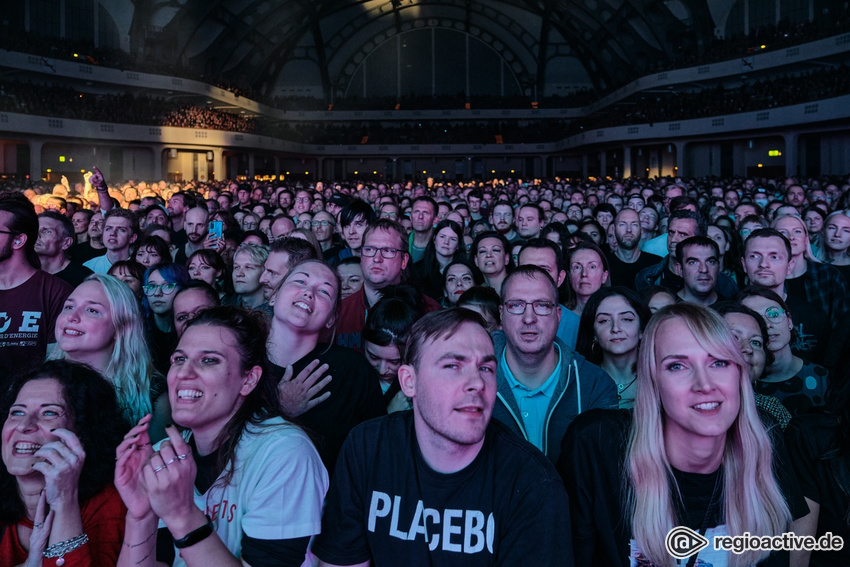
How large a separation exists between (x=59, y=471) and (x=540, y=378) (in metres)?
2.22

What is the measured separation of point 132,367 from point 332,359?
43.0 inches

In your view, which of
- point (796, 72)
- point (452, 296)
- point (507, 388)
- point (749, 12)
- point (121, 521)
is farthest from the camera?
point (749, 12)

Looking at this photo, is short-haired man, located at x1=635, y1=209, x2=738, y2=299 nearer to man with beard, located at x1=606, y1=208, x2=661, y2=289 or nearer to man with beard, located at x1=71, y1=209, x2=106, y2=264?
man with beard, located at x1=606, y1=208, x2=661, y2=289

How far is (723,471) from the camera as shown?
260cm

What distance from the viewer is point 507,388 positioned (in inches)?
137

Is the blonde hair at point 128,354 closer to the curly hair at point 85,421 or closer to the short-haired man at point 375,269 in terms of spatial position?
the curly hair at point 85,421

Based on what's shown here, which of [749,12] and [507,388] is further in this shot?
[749,12]

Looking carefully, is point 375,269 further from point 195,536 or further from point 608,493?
point 195,536

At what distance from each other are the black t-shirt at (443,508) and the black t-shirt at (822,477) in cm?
115

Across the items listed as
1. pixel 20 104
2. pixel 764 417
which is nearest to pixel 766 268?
pixel 764 417

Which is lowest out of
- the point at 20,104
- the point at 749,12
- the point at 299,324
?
the point at 299,324

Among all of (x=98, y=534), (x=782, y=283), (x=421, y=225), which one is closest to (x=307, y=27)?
(x=421, y=225)

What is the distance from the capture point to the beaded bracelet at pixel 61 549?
2.51 metres

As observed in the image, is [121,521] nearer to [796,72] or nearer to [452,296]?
[452,296]
